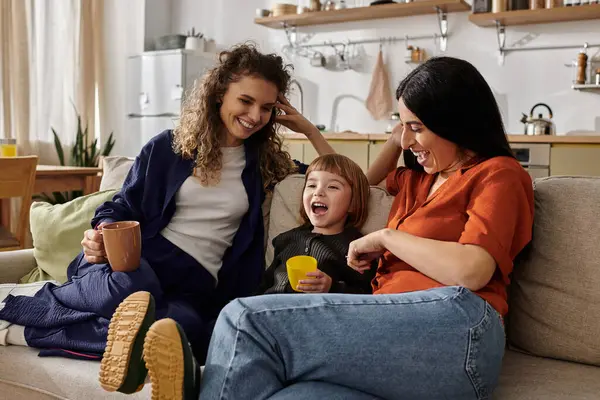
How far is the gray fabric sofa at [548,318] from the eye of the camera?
4.51 feet

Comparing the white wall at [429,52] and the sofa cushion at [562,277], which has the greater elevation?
the white wall at [429,52]

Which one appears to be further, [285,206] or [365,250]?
[285,206]

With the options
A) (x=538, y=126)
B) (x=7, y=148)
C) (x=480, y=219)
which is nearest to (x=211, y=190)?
(x=480, y=219)

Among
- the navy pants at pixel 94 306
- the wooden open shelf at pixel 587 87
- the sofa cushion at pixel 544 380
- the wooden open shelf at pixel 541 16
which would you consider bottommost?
the sofa cushion at pixel 544 380

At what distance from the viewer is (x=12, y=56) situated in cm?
454

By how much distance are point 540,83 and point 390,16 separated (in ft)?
4.28

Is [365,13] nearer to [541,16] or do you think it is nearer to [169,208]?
[541,16]

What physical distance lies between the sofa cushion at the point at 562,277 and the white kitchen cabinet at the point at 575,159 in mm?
2472

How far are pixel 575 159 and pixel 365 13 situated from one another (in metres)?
2.04

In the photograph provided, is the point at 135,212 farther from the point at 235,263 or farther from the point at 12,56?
the point at 12,56

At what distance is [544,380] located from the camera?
Result: 1.31 m

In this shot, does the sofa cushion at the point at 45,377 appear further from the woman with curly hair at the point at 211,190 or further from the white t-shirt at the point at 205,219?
the white t-shirt at the point at 205,219

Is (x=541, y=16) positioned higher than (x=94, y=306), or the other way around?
(x=541, y=16)

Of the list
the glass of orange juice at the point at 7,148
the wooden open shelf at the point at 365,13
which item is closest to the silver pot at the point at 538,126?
the wooden open shelf at the point at 365,13
